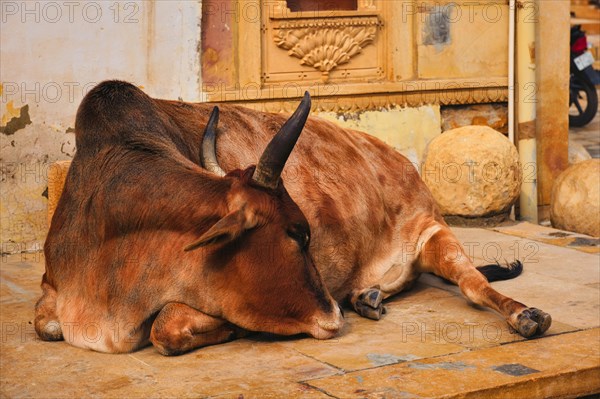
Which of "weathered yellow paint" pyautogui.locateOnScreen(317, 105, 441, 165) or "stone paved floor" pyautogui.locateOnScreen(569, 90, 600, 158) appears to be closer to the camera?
"weathered yellow paint" pyautogui.locateOnScreen(317, 105, 441, 165)

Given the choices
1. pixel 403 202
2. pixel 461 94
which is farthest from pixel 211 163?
pixel 461 94

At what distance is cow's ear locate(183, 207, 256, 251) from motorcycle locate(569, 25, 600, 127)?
990 cm

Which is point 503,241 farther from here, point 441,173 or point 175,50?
point 175,50

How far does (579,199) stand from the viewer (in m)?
8.76

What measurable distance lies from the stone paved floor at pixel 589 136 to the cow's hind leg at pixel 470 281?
20.1 feet

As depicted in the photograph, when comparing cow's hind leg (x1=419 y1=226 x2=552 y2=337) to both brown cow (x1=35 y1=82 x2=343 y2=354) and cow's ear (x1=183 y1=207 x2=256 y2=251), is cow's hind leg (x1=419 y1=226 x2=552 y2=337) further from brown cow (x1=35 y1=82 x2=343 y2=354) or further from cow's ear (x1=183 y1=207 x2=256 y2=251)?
cow's ear (x1=183 y1=207 x2=256 y2=251)

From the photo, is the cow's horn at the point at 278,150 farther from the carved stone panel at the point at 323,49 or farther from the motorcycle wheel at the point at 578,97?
the motorcycle wheel at the point at 578,97

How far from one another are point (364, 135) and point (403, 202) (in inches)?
20.9

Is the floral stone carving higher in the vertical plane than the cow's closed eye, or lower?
higher

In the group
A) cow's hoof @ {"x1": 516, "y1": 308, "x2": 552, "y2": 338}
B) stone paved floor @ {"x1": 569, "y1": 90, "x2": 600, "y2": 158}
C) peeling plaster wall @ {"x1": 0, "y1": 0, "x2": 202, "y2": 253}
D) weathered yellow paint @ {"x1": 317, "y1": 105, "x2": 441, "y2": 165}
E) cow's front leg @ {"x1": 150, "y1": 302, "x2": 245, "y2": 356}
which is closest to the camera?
cow's front leg @ {"x1": 150, "y1": 302, "x2": 245, "y2": 356}

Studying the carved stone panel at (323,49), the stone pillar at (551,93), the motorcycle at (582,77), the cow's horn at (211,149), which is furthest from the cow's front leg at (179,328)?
the motorcycle at (582,77)

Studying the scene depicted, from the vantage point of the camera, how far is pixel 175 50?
8.20m

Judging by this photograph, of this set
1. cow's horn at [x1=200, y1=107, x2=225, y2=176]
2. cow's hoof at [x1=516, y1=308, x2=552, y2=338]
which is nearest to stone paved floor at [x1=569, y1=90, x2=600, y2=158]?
cow's hoof at [x1=516, y1=308, x2=552, y2=338]

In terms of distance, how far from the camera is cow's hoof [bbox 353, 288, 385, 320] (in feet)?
19.9
